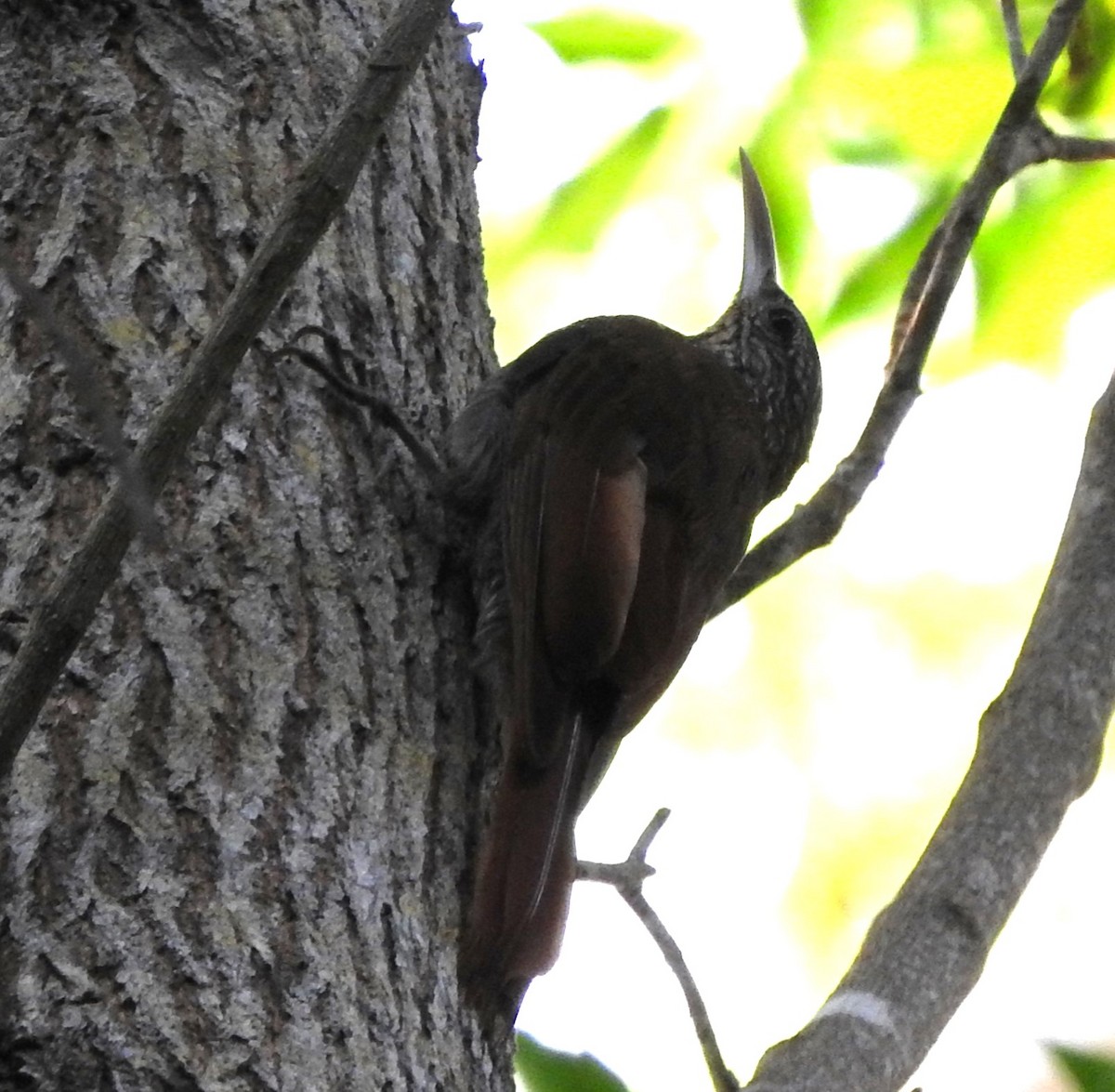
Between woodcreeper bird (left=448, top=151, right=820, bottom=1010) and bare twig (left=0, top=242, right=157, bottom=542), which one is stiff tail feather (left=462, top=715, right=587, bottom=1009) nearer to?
woodcreeper bird (left=448, top=151, right=820, bottom=1010)

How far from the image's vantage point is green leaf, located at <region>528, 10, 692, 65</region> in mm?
2627

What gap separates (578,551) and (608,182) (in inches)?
32.2

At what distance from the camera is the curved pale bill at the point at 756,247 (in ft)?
10.3

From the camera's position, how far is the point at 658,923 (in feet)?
6.37

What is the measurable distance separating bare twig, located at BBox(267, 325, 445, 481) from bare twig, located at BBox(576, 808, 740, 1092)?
1.67 feet

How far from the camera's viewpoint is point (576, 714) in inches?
82.3

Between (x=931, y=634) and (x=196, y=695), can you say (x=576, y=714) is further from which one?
(x=931, y=634)

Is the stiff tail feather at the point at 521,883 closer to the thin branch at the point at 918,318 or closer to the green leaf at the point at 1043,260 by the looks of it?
the thin branch at the point at 918,318

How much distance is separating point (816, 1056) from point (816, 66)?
5.50 ft

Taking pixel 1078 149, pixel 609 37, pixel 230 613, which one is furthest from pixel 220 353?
pixel 609 37

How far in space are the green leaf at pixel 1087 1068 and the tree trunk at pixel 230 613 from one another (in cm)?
62

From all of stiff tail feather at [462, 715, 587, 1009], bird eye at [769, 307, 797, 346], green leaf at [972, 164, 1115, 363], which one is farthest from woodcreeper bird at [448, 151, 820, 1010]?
green leaf at [972, 164, 1115, 363]

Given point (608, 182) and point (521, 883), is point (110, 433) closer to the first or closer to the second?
point (521, 883)

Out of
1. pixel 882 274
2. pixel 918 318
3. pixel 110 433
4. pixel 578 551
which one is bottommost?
pixel 110 433
